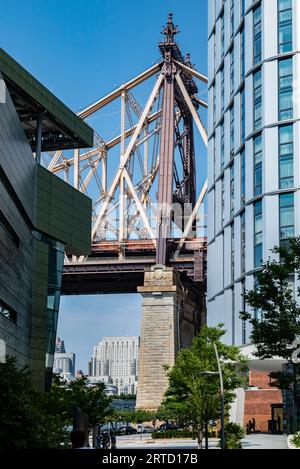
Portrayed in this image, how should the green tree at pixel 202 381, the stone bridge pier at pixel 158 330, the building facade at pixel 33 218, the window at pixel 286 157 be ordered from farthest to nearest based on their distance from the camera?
the stone bridge pier at pixel 158 330 → the window at pixel 286 157 → the green tree at pixel 202 381 → the building facade at pixel 33 218

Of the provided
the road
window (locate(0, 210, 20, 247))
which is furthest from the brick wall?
window (locate(0, 210, 20, 247))

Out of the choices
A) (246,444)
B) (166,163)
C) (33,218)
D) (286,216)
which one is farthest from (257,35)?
(166,163)

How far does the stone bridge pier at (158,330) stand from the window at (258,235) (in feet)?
109

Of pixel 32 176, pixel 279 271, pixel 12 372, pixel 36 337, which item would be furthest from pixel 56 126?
pixel 12 372

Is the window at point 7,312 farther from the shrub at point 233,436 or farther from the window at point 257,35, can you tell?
the window at point 257,35

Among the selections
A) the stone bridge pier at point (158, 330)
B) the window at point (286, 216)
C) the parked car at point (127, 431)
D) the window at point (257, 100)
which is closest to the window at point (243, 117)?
the window at point (257, 100)

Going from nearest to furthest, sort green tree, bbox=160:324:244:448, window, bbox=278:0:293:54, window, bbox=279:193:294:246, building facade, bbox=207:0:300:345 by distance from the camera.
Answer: green tree, bbox=160:324:244:448, window, bbox=279:193:294:246, building facade, bbox=207:0:300:345, window, bbox=278:0:293:54

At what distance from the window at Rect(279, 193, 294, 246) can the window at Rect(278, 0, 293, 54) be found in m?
11.0

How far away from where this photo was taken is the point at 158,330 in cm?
9269

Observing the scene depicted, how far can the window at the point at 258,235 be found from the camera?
56625mm

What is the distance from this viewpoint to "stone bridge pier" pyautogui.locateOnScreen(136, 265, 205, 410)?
8950cm

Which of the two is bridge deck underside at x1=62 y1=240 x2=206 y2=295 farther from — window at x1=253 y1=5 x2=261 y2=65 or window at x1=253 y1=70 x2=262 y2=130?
window at x1=253 y1=5 x2=261 y2=65
